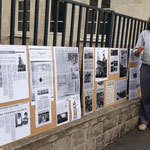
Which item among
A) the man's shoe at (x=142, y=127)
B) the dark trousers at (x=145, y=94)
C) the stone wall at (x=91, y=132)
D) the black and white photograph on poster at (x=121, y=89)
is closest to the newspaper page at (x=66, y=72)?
the stone wall at (x=91, y=132)

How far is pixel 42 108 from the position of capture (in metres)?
2.23

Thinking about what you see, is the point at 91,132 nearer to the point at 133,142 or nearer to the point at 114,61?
the point at 133,142

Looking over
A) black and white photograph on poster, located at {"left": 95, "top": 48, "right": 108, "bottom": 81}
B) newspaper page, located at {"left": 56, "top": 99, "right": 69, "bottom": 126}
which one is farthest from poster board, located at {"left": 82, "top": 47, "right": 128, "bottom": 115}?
newspaper page, located at {"left": 56, "top": 99, "right": 69, "bottom": 126}

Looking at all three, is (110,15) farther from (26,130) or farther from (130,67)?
(26,130)

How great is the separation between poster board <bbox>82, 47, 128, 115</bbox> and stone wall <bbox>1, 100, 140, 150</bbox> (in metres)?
0.13

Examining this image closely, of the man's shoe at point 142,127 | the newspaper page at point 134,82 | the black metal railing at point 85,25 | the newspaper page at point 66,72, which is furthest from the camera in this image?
the man's shoe at point 142,127

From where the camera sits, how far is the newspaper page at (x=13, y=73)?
1861 millimetres

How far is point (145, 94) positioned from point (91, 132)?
4.49 feet

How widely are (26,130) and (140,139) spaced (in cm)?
221

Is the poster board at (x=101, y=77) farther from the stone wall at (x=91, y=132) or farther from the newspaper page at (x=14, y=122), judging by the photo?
the newspaper page at (x=14, y=122)

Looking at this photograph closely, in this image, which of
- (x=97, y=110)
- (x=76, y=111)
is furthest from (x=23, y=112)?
(x=97, y=110)

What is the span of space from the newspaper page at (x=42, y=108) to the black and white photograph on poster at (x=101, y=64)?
924 millimetres

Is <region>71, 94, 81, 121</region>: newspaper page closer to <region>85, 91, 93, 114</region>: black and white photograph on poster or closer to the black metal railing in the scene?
<region>85, 91, 93, 114</region>: black and white photograph on poster

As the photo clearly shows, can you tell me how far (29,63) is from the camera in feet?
6.77
